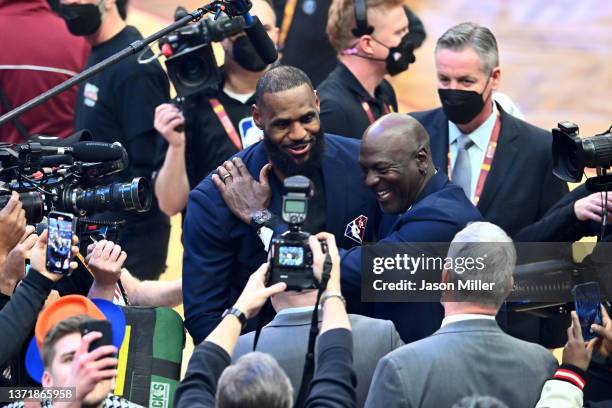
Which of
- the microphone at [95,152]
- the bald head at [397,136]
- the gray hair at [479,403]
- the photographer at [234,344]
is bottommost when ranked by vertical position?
the gray hair at [479,403]

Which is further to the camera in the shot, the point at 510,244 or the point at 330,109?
the point at 330,109

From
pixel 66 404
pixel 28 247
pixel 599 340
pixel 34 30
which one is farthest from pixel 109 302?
pixel 34 30

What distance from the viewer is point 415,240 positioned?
425 centimetres

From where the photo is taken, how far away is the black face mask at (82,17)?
5941mm

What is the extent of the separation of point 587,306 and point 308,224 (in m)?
0.98

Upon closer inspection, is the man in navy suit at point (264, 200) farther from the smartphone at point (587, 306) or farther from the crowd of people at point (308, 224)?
the smartphone at point (587, 306)

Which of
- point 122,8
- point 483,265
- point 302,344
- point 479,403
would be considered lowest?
point 479,403

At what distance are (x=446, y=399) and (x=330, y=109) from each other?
2128 millimetres

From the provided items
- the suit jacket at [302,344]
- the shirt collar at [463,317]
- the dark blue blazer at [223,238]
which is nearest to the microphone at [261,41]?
the dark blue blazer at [223,238]

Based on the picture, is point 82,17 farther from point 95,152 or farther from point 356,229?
point 356,229

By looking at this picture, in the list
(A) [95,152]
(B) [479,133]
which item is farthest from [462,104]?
(A) [95,152]

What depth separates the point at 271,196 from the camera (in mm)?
4398

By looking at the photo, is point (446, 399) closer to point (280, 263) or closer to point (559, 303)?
point (280, 263)

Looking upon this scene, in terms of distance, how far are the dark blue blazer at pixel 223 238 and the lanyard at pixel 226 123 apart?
1075 millimetres
